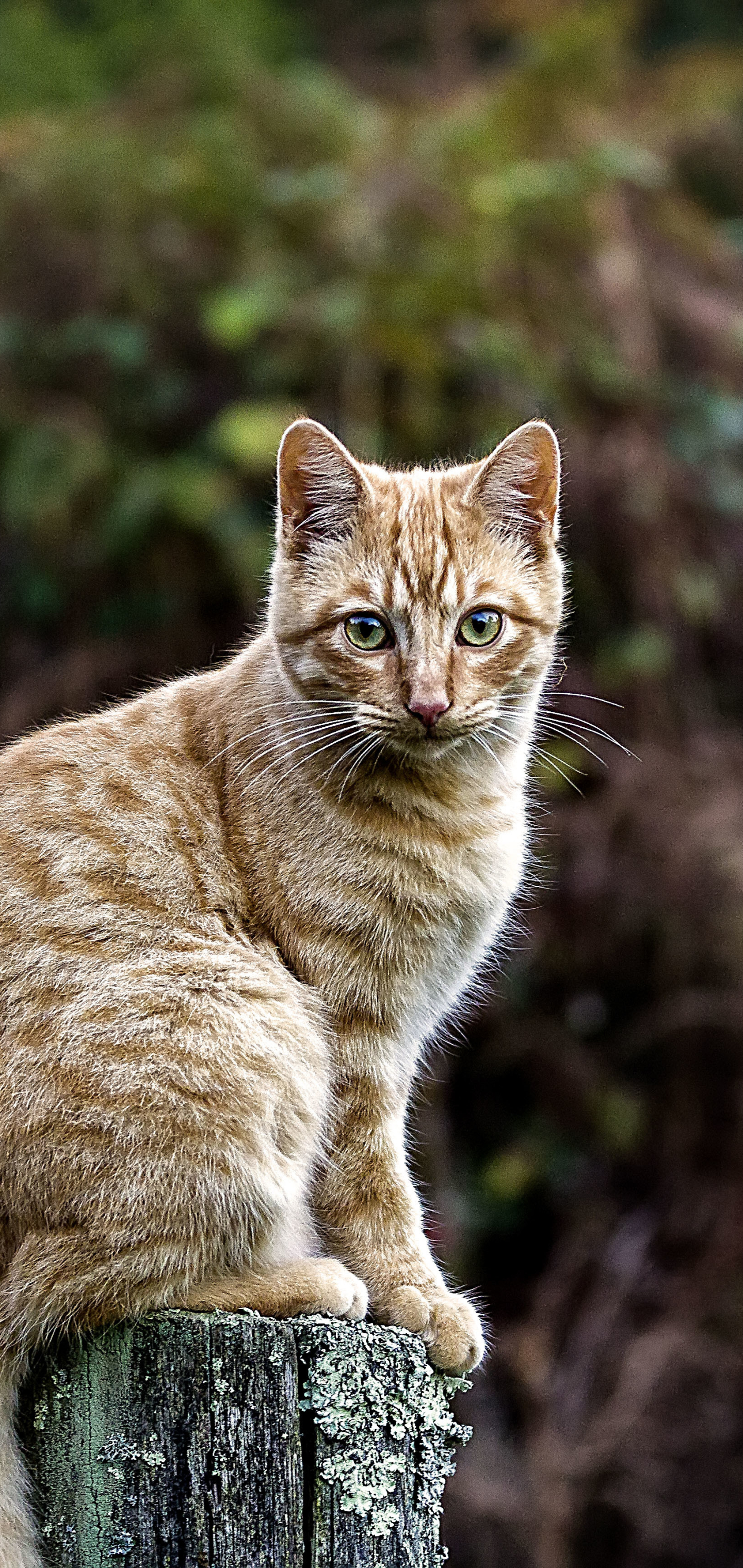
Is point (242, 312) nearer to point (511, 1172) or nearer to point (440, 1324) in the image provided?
point (511, 1172)

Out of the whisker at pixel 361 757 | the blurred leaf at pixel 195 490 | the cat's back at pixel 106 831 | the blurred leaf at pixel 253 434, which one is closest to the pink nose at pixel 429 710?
the whisker at pixel 361 757

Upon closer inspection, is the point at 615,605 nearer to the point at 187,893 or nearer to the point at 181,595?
the point at 181,595

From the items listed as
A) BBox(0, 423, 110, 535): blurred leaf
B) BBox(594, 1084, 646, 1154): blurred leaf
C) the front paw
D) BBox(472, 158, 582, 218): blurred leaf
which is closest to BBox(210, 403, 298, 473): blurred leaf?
BBox(0, 423, 110, 535): blurred leaf

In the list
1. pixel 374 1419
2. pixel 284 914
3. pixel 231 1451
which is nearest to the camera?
pixel 231 1451

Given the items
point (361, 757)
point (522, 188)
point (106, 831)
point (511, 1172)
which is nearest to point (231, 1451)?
point (106, 831)

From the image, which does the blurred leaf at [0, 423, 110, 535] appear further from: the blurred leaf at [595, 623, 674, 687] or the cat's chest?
the cat's chest

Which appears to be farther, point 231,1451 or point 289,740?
point 289,740

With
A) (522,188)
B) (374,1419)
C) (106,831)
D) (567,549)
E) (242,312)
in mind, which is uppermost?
(522,188)
